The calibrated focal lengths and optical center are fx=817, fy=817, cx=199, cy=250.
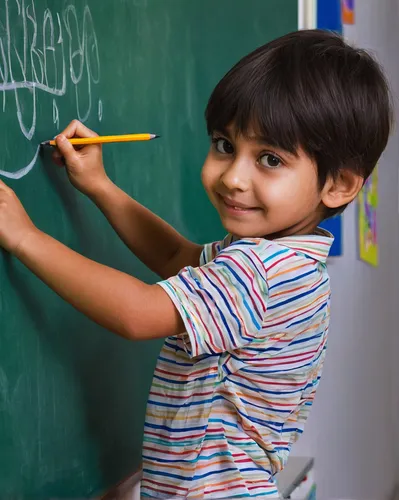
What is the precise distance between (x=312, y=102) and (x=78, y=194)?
32 cm

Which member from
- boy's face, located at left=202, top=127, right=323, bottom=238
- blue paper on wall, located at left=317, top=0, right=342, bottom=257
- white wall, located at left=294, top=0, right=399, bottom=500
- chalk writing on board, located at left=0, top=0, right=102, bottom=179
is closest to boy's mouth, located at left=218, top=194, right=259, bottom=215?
boy's face, located at left=202, top=127, right=323, bottom=238

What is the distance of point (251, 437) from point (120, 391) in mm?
234

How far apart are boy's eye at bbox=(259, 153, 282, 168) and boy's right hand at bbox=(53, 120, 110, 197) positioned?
22 centimetres

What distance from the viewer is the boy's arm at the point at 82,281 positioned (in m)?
0.85

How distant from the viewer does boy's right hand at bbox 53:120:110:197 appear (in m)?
0.99

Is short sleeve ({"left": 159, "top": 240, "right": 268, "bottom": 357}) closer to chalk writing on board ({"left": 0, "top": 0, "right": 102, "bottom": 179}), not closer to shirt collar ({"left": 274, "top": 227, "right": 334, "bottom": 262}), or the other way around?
shirt collar ({"left": 274, "top": 227, "right": 334, "bottom": 262})

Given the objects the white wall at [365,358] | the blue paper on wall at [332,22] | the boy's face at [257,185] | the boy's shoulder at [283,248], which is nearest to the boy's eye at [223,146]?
the boy's face at [257,185]

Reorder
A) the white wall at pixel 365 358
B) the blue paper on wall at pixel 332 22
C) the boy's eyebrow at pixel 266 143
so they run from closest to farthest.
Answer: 1. the boy's eyebrow at pixel 266 143
2. the blue paper on wall at pixel 332 22
3. the white wall at pixel 365 358

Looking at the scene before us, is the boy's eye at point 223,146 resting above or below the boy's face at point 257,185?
above

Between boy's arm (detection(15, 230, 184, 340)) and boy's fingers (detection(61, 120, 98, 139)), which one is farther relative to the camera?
boy's fingers (detection(61, 120, 98, 139))

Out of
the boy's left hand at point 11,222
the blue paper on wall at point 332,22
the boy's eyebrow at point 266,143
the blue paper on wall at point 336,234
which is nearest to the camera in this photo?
the boy's left hand at point 11,222

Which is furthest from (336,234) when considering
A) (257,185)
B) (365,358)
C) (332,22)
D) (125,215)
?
(257,185)

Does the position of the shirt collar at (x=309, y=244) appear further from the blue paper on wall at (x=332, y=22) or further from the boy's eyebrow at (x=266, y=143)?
the blue paper on wall at (x=332, y=22)

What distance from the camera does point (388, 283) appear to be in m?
3.31
